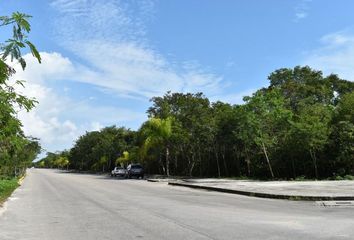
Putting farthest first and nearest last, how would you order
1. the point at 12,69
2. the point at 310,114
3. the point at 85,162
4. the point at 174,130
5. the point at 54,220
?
the point at 85,162 < the point at 174,130 < the point at 310,114 < the point at 54,220 < the point at 12,69

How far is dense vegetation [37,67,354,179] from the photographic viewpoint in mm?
39094

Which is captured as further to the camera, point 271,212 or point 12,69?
point 271,212

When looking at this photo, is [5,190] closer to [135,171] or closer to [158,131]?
[158,131]

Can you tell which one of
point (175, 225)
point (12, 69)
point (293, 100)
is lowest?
point (175, 225)

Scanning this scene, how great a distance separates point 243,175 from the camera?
49.8 meters

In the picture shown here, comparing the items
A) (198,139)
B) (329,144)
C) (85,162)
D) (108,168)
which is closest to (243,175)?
(198,139)

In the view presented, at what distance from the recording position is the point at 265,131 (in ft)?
148

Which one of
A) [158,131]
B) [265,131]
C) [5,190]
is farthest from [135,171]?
→ [5,190]

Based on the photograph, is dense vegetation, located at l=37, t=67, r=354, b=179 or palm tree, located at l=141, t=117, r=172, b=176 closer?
dense vegetation, located at l=37, t=67, r=354, b=179

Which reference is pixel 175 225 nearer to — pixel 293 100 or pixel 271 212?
pixel 271 212

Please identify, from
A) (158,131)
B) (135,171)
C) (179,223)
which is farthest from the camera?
(135,171)

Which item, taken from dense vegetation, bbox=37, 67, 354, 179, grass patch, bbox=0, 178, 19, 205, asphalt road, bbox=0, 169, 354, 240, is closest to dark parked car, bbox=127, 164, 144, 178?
dense vegetation, bbox=37, 67, 354, 179

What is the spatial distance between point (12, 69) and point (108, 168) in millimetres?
98734

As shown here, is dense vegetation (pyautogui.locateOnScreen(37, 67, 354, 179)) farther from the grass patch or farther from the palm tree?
the grass patch
